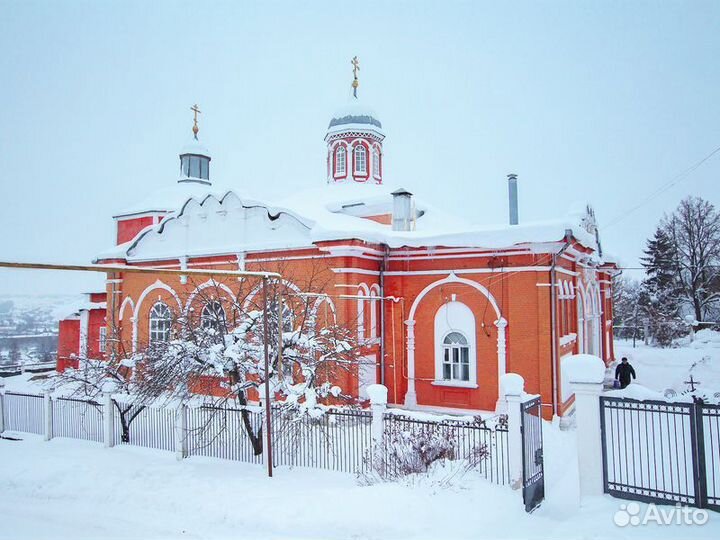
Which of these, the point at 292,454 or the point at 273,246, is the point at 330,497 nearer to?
the point at 292,454

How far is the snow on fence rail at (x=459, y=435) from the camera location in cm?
779

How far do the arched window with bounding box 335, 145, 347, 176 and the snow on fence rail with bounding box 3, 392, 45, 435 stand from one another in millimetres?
13593

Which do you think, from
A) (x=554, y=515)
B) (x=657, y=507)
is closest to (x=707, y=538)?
(x=657, y=507)

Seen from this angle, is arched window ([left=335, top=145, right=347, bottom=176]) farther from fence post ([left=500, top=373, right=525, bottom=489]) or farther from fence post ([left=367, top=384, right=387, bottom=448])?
fence post ([left=500, top=373, right=525, bottom=489])

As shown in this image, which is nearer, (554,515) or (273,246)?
(554,515)

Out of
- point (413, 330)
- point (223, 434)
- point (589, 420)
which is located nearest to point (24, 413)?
point (223, 434)

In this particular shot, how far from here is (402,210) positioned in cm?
1561

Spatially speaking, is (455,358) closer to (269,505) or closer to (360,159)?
(269,505)

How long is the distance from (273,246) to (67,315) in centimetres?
1144

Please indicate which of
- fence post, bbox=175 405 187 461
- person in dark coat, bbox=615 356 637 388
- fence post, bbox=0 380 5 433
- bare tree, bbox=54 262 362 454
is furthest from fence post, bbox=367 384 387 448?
person in dark coat, bbox=615 356 637 388

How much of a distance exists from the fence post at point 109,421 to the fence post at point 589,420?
29.0 feet

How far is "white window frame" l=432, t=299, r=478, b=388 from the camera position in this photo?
1338 cm

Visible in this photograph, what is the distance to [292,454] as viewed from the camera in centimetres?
903
